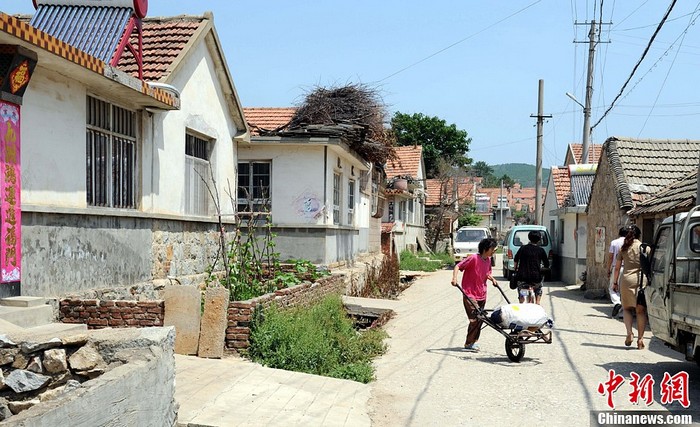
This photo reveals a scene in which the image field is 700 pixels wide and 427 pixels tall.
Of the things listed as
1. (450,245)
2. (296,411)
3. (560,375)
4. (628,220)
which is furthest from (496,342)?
(450,245)

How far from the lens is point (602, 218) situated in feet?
65.4

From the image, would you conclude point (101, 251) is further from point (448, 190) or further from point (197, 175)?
point (448, 190)

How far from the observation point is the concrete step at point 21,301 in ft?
23.9

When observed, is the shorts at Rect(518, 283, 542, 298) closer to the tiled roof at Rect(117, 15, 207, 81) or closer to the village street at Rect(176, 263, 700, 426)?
the village street at Rect(176, 263, 700, 426)

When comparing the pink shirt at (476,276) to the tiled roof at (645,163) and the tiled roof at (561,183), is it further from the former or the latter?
the tiled roof at (561,183)

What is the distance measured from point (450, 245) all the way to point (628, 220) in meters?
30.7

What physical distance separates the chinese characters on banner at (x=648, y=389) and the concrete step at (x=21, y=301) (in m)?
6.11

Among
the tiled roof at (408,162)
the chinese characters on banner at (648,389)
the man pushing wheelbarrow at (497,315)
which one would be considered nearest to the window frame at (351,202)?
the man pushing wheelbarrow at (497,315)

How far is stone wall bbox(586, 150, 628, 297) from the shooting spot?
18.3 m

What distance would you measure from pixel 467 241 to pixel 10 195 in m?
28.1

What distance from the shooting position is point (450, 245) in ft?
156

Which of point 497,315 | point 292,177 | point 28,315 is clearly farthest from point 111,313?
point 292,177

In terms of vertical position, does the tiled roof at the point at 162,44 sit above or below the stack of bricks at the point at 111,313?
above

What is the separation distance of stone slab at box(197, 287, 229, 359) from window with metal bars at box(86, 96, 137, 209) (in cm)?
195
